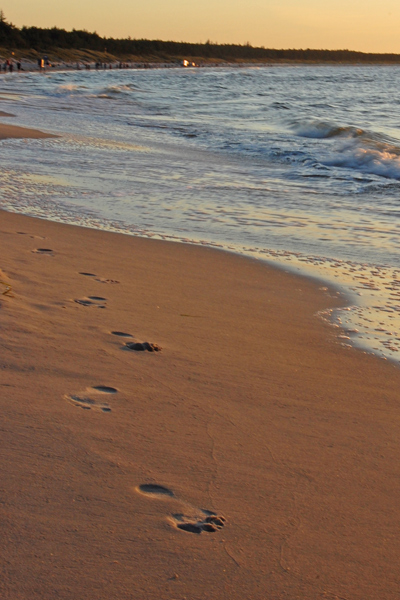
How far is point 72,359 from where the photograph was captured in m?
2.73

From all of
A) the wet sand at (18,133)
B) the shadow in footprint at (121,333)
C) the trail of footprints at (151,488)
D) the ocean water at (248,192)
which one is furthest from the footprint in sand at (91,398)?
the wet sand at (18,133)

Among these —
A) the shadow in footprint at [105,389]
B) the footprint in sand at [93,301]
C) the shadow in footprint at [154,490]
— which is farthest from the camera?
the footprint in sand at [93,301]

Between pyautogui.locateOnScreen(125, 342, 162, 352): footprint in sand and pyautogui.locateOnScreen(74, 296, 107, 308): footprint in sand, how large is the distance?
0.52 meters

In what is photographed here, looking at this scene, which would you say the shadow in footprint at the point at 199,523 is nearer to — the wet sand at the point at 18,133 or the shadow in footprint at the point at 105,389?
the shadow in footprint at the point at 105,389

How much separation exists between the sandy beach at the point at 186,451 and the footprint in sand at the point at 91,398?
0.4 inches

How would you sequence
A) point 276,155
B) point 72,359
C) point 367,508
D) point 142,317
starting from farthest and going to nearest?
point 276,155
point 142,317
point 72,359
point 367,508

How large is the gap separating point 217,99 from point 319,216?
2397cm

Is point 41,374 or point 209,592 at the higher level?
point 41,374

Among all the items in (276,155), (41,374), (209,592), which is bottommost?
(209,592)

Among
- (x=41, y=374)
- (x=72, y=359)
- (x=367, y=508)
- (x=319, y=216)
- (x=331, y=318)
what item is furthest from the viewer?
(x=319, y=216)

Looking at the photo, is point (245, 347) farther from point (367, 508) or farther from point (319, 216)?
point (319, 216)

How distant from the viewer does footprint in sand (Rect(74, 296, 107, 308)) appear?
346cm

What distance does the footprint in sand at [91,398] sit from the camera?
238 cm

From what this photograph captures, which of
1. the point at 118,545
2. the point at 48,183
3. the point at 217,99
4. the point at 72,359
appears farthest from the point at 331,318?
the point at 217,99
